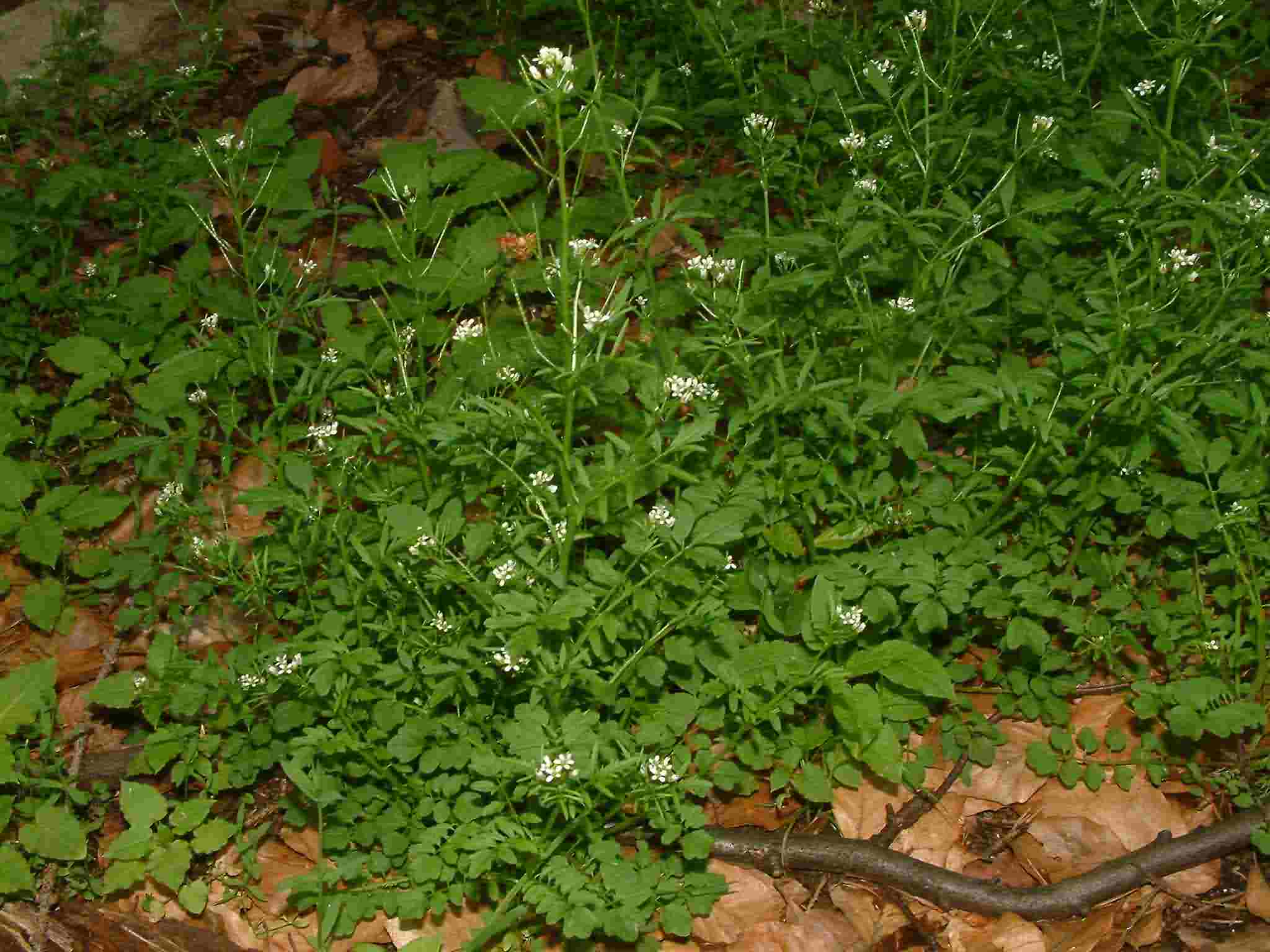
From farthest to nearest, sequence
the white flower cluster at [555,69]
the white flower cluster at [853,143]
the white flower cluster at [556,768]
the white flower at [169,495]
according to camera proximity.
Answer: the white flower cluster at [853,143] < the white flower at [169,495] < the white flower cluster at [556,768] < the white flower cluster at [555,69]

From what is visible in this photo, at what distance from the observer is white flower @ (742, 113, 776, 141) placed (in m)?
3.20

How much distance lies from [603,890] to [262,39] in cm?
433

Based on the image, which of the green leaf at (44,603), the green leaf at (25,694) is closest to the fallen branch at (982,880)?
the green leaf at (25,694)

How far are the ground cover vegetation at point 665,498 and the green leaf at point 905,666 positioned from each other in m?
0.01

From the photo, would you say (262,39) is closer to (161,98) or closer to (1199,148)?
(161,98)

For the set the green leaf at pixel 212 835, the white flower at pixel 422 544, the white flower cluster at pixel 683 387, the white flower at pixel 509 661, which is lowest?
the green leaf at pixel 212 835

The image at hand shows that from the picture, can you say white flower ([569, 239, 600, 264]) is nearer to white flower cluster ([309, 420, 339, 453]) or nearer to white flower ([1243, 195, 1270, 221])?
white flower cluster ([309, 420, 339, 453])

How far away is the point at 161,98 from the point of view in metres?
4.71

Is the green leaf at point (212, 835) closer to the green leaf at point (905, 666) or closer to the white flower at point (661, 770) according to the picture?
the white flower at point (661, 770)

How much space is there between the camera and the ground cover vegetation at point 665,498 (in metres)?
2.47

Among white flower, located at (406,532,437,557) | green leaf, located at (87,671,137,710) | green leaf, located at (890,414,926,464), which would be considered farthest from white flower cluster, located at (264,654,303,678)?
green leaf, located at (890,414,926,464)

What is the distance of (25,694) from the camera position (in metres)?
2.81

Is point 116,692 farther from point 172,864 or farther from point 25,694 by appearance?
point 172,864

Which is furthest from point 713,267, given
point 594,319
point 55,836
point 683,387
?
point 55,836
